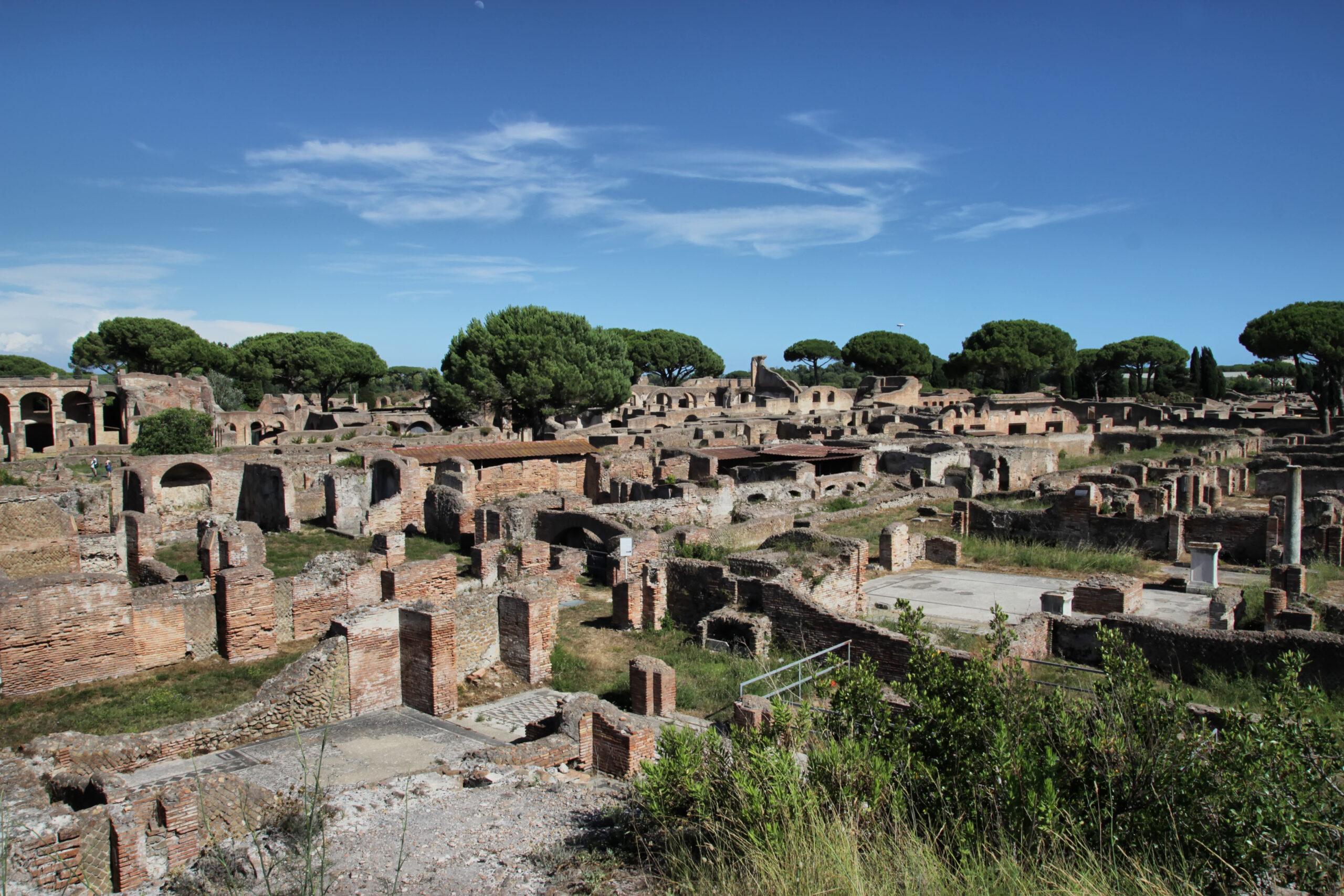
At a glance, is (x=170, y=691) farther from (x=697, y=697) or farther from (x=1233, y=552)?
(x=1233, y=552)

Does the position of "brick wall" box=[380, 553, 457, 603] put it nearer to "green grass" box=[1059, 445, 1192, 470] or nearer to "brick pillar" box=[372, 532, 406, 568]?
"brick pillar" box=[372, 532, 406, 568]

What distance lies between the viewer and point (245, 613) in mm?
13742

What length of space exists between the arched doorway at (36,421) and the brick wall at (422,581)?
46.9 m

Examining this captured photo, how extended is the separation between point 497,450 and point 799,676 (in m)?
22.7

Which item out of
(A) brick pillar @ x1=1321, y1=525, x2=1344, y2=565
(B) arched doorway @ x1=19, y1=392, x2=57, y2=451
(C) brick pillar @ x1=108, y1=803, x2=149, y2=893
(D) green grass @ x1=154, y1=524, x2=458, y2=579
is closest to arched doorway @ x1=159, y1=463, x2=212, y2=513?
(D) green grass @ x1=154, y1=524, x2=458, y2=579

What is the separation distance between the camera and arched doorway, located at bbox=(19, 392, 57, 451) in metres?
51.6

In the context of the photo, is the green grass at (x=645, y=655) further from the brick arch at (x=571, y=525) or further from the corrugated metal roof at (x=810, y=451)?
the corrugated metal roof at (x=810, y=451)

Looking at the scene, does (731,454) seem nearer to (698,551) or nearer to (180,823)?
(698,551)

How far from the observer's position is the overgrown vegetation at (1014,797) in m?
4.61

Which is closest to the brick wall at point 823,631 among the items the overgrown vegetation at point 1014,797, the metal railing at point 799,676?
the metal railing at point 799,676

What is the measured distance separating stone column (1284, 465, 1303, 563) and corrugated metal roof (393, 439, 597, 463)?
73.9ft

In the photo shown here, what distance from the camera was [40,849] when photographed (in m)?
5.86

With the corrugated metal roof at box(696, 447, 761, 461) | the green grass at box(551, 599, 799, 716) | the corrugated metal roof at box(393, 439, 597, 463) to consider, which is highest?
the corrugated metal roof at box(393, 439, 597, 463)

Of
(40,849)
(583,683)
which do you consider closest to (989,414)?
(583,683)
